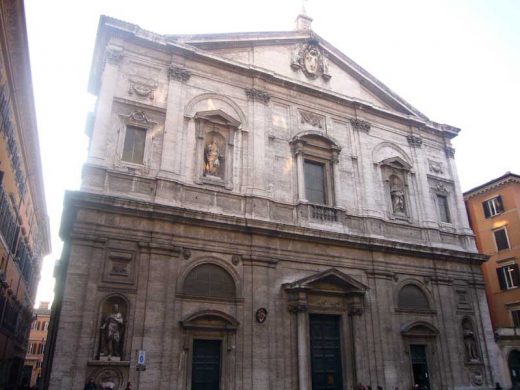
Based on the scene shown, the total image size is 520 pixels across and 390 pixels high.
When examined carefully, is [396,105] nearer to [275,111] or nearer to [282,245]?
[275,111]

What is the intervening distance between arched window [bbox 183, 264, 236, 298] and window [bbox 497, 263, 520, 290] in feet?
69.4

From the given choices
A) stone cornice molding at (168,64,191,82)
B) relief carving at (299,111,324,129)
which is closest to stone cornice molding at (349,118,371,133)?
relief carving at (299,111,324,129)

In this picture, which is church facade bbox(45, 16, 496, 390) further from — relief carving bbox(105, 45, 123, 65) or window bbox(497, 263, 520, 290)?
window bbox(497, 263, 520, 290)

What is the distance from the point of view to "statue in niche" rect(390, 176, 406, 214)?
19656 millimetres

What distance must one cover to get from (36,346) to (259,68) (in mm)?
52742

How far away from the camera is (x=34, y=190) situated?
27.1m

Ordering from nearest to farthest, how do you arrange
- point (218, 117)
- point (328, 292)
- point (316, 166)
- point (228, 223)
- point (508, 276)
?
point (228, 223) → point (328, 292) → point (218, 117) → point (316, 166) → point (508, 276)

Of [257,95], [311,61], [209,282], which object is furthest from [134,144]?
[311,61]

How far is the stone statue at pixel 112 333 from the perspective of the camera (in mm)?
12438

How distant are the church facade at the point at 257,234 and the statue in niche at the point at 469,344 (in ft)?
0.21

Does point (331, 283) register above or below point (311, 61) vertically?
below

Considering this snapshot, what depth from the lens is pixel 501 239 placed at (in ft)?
95.6

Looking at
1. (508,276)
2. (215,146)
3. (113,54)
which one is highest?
(113,54)

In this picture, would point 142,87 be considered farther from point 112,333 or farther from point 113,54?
point 112,333
